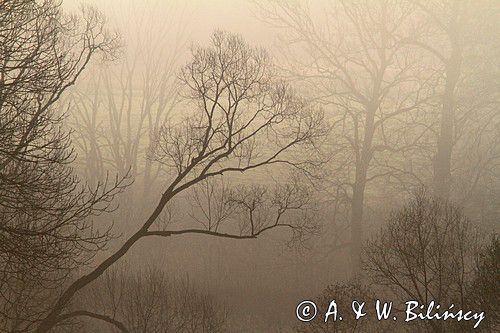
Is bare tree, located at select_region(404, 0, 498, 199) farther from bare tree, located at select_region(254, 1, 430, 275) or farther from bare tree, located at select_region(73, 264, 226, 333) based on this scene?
bare tree, located at select_region(73, 264, 226, 333)

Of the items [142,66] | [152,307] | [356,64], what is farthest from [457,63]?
→ [142,66]

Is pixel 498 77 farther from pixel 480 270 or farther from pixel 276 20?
pixel 480 270

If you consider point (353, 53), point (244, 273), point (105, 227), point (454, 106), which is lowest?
point (244, 273)

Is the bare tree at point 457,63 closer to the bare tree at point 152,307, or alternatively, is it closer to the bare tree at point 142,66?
the bare tree at point 152,307

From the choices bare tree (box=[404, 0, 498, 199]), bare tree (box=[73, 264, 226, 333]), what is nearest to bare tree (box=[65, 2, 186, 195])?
bare tree (box=[73, 264, 226, 333])

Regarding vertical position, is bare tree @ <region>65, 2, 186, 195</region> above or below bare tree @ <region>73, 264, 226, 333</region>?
above

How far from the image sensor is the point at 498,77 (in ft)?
95.8

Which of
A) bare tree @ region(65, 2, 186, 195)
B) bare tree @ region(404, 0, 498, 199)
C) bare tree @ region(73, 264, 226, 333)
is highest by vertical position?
bare tree @ region(65, 2, 186, 195)

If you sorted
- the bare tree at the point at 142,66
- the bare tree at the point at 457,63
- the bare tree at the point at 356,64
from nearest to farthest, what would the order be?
the bare tree at the point at 457,63 → the bare tree at the point at 356,64 → the bare tree at the point at 142,66

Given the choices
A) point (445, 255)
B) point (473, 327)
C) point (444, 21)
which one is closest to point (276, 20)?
point (444, 21)

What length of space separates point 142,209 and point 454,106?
1828 centimetres

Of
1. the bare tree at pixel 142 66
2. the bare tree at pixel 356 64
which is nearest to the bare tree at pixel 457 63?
the bare tree at pixel 356 64

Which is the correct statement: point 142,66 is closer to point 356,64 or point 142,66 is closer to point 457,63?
point 356,64

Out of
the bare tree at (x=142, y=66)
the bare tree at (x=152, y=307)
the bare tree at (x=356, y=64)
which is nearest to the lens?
the bare tree at (x=152, y=307)
